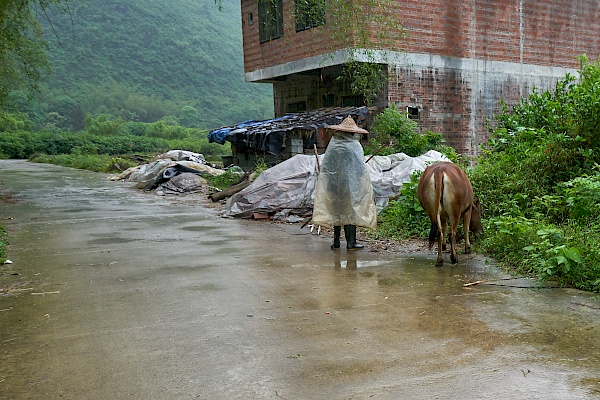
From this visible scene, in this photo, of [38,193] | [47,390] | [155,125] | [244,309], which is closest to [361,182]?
[244,309]

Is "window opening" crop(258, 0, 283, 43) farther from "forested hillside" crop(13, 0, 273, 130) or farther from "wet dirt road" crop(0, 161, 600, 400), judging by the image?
"forested hillside" crop(13, 0, 273, 130)

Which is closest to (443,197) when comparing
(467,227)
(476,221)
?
(467,227)

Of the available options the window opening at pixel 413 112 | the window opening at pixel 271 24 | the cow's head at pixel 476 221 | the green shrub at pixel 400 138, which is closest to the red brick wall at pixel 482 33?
the window opening at pixel 271 24

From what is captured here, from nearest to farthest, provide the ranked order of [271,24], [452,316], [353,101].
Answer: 1. [452,316]
2. [353,101]
3. [271,24]

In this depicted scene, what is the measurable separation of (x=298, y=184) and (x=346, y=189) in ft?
12.6

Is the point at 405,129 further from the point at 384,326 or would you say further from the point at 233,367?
the point at 233,367

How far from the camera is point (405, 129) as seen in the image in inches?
561

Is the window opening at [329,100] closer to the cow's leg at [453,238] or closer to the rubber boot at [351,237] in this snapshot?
the rubber boot at [351,237]

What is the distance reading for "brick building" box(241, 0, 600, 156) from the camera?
54.6 ft

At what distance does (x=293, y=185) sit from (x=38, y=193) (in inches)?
403

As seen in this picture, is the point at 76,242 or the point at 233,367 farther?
the point at 76,242

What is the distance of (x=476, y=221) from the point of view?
24.7 feet

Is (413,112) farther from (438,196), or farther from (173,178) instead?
(438,196)

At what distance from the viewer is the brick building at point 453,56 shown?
1664cm
